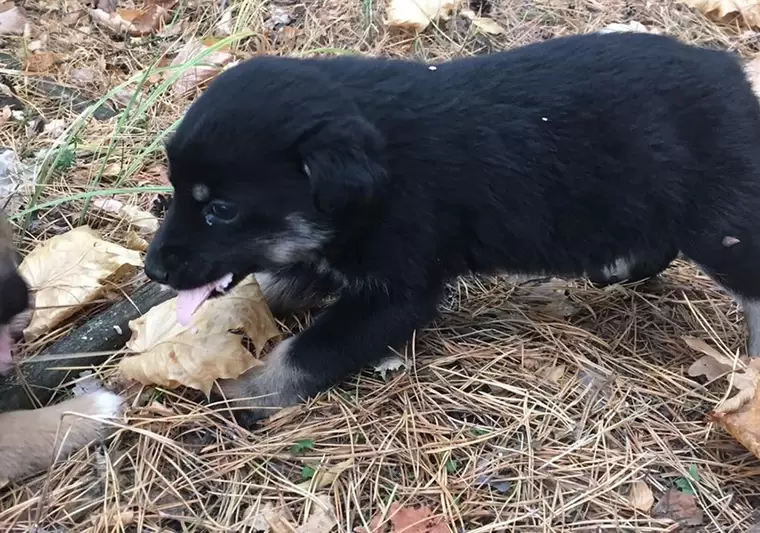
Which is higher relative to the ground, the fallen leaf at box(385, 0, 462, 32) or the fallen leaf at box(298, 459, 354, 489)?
the fallen leaf at box(385, 0, 462, 32)

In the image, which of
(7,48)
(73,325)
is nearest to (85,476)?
(73,325)

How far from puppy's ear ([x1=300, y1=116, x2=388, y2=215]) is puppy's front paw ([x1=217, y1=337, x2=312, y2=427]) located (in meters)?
0.62

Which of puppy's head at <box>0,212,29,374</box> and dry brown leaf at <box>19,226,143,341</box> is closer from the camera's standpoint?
puppy's head at <box>0,212,29,374</box>

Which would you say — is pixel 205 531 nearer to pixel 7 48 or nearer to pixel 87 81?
pixel 87 81

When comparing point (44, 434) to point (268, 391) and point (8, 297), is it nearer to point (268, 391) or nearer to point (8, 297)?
point (8, 297)

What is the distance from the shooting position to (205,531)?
210 cm

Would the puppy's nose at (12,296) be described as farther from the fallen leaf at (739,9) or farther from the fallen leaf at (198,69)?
the fallen leaf at (739,9)

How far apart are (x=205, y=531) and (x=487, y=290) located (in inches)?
57.3

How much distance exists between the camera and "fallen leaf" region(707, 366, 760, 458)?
7.19ft

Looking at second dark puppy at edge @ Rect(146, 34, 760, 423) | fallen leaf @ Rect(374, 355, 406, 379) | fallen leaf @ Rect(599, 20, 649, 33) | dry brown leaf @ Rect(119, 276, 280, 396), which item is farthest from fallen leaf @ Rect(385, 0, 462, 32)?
fallen leaf @ Rect(374, 355, 406, 379)

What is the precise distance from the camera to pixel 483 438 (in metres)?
2.35

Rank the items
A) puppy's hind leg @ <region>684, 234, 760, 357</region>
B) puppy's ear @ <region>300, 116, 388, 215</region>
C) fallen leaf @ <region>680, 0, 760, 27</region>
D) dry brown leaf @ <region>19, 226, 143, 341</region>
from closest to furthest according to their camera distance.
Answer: puppy's ear @ <region>300, 116, 388, 215</region> → puppy's hind leg @ <region>684, 234, 760, 357</region> → dry brown leaf @ <region>19, 226, 143, 341</region> → fallen leaf @ <region>680, 0, 760, 27</region>

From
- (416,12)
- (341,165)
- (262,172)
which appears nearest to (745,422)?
(341,165)

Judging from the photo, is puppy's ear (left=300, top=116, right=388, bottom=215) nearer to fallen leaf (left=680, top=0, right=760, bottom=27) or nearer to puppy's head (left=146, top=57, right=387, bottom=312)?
puppy's head (left=146, top=57, right=387, bottom=312)
